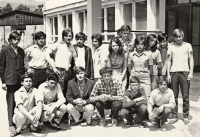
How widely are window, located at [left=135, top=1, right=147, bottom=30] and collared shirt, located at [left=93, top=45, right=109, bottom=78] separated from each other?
201 inches

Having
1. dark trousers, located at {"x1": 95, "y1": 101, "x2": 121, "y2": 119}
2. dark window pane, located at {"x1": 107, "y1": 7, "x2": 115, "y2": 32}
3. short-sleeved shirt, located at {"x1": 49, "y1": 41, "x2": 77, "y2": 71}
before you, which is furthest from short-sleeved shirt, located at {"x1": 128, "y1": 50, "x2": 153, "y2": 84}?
dark window pane, located at {"x1": 107, "y1": 7, "x2": 115, "y2": 32}

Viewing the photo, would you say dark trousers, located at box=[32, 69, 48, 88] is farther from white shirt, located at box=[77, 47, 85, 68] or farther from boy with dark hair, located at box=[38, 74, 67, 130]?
white shirt, located at box=[77, 47, 85, 68]

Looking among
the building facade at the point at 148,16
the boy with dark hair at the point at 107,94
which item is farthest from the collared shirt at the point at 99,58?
the building facade at the point at 148,16

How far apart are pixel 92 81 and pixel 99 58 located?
0.63 metres

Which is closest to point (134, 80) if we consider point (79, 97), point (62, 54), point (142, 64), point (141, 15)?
point (142, 64)

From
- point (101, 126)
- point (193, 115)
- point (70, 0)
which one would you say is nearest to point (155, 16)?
point (193, 115)

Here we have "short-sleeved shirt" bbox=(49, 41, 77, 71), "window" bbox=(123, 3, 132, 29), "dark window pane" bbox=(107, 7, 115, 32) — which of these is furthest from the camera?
"dark window pane" bbox=(107, 7, 115, 32)

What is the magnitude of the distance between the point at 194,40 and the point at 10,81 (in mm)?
7108

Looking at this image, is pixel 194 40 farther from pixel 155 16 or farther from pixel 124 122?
pixel 124 122

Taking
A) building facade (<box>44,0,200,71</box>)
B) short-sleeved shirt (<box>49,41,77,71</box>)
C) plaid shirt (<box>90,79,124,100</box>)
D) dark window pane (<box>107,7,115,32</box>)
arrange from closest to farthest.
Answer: plaid shirt (<box>90,79,124,100</box>)
short-sleeved shirt (<box>49,41,77,71</box>)
building facade (<box>44,0,200,71</box>)
dark window pane (<box>107,7,115,32</box>)

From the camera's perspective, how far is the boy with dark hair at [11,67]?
4.37 metres

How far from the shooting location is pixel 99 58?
207 inches

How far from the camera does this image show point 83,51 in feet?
17.0

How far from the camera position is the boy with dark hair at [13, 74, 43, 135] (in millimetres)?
4145
